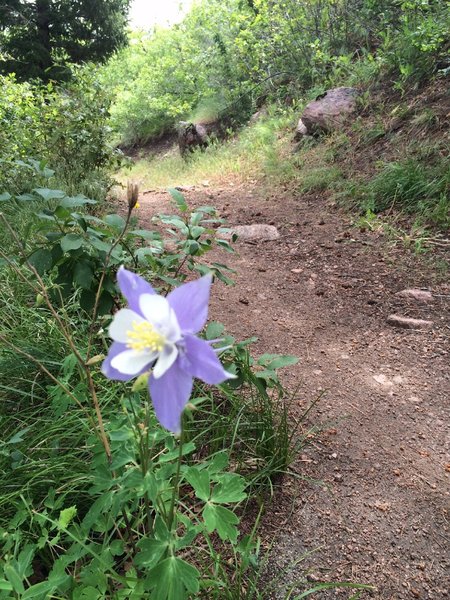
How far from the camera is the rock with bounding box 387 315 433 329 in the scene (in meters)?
2.62

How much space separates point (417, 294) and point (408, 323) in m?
0.37

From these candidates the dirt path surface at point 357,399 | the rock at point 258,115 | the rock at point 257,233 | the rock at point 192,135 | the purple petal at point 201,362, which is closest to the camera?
the purple petal at point 201,362

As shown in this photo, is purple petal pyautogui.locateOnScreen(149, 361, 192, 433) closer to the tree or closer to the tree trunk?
Result: the tree

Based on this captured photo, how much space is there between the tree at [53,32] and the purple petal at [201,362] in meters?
11.9

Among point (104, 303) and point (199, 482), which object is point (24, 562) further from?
point (104, 303)

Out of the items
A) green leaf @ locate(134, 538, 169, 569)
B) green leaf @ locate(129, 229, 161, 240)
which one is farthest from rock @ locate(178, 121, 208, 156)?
green leaf @ locate(134, 538, 169, 569)

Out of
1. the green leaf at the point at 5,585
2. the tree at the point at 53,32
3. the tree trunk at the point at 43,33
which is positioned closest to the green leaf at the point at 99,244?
the green leaf at the point at 5,585

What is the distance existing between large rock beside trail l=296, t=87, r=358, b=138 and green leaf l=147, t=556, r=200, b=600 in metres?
5.80

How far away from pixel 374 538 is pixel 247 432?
584mm

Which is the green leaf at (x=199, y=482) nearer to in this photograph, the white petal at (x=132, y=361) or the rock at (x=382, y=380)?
the white petal at (x=132, y=361)

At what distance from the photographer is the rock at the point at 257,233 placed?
14.1ft

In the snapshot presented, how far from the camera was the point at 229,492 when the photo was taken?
1.03 metres

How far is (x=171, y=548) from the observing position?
923 millimetres

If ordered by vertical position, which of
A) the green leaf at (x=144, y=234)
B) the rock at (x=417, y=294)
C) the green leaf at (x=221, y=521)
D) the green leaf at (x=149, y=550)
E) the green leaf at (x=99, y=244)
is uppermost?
the green leaf at (x=99, y=244)
